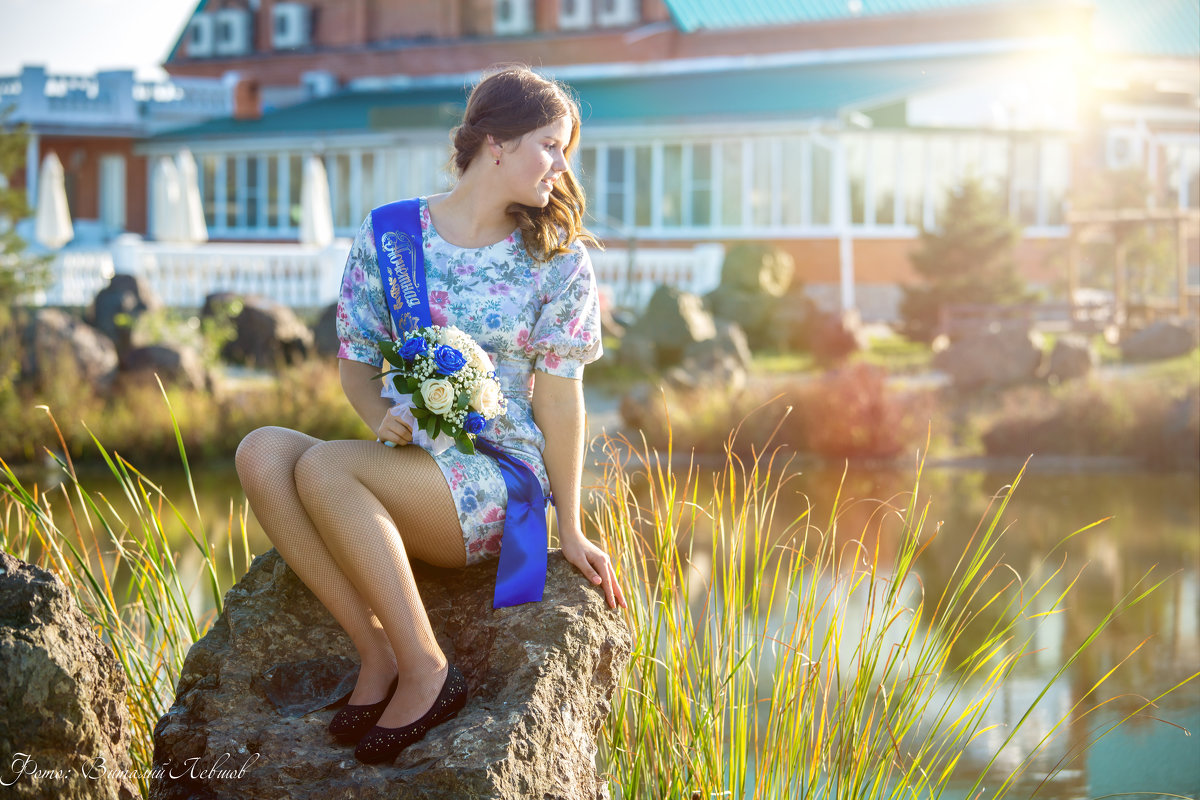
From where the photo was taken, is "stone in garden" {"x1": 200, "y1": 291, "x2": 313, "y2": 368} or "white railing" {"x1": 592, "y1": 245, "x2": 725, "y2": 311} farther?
"white railing" {"x1": 592, "y1": 245, "x2": 725, "y2": 311}

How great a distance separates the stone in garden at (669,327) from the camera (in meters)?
13.9

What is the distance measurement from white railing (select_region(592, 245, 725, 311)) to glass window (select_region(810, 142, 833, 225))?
101 inches

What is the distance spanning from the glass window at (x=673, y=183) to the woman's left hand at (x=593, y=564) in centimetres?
1820

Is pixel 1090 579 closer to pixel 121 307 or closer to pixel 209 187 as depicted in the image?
pixel 121 307

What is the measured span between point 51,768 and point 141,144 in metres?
24.7

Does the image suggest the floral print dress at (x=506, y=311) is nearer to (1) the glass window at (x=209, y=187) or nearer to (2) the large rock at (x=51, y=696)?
(2) the large rock at (x=51, y=696)

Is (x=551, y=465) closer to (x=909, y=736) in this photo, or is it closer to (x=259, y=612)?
(x=259, y=612)

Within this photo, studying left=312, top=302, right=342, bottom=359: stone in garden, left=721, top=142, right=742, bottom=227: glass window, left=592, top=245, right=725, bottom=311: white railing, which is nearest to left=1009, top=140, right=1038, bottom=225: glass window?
left=721, top=142, right=742, bottom=227: glass window

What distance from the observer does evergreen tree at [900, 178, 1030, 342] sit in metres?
16.2

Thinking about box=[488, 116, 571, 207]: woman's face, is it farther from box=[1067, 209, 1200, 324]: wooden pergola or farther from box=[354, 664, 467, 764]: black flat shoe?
box=[1067, 209, 1200, 324]: wooden pergola

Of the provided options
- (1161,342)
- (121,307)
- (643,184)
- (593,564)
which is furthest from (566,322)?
(643,184)

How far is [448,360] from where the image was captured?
2.79 meters

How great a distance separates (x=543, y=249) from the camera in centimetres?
316

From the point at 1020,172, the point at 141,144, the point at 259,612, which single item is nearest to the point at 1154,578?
the point at 259,612
